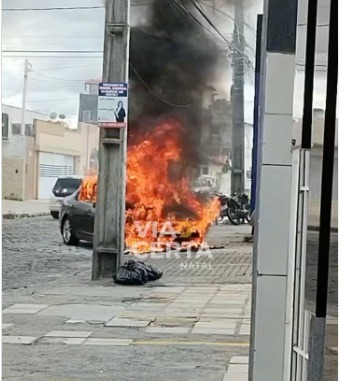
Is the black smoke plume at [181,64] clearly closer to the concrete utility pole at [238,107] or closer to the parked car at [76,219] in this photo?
the concrete utility pole at [238,107]

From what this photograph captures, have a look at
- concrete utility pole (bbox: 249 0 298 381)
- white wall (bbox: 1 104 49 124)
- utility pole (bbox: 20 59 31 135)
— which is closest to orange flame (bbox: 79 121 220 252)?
white wall (bbox: 1 104 49 124)

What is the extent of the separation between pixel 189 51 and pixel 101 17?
0.81m

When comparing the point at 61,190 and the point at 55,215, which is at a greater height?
the point at 61,190

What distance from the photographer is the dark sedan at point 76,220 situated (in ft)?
13.0

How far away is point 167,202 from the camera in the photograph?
12.3 feet

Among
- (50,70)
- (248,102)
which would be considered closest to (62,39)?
(50,70)

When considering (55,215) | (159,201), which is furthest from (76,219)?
(159,201)

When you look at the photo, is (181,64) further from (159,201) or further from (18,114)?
(18,114)

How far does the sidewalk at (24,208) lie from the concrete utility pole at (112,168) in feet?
2.13

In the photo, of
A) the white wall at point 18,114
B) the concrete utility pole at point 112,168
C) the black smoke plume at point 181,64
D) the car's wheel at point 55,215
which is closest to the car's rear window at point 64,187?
the car's wheel at point 55,215

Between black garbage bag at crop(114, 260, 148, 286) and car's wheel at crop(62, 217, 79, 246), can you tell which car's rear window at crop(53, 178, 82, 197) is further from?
black garbage bag at crop(114, 260, 148, 286)

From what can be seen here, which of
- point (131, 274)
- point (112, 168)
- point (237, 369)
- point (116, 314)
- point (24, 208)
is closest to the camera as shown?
point (237, 369)

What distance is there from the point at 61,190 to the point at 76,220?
1.95 feet

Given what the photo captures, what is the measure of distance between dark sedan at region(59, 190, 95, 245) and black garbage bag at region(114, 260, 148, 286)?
35 centimetres
